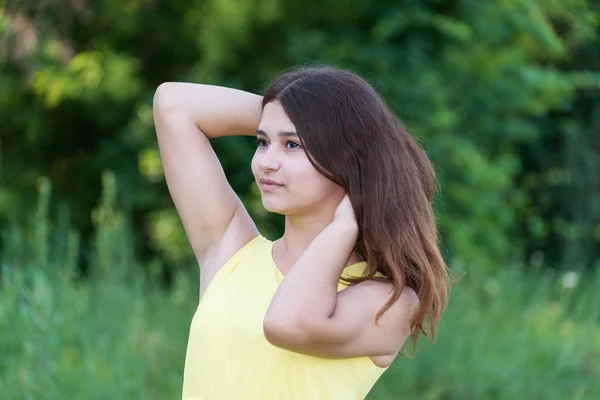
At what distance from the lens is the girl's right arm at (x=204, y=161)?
8.49 feet

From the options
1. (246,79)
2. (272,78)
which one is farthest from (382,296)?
(246,79)

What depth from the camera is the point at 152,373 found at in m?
4.88

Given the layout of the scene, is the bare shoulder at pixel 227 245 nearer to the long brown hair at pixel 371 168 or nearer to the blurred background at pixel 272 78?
the long brown hair at pixel 371 168

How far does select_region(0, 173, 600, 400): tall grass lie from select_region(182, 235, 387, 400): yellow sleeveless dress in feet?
7.44

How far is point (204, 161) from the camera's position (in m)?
2.60

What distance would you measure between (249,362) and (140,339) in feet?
9.28

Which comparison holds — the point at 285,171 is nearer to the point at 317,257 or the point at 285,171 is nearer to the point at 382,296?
the point at 317,257

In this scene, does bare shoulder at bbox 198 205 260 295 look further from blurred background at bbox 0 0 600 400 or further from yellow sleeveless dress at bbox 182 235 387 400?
blurred background at bbox 0 0 600 400

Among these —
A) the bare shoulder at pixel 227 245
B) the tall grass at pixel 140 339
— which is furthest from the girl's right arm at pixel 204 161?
the tall grass at pixel 140 339

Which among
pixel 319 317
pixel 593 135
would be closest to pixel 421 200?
pixel 319 317

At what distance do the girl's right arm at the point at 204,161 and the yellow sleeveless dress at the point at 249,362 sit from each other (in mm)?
173

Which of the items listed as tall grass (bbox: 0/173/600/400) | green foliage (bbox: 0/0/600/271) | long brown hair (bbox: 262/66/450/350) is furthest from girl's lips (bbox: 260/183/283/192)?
green foliage (bbox: 0/0/600/271)

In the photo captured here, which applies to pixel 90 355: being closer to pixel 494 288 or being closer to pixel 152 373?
pixel 152 373

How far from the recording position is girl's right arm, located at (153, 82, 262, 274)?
259 cm
